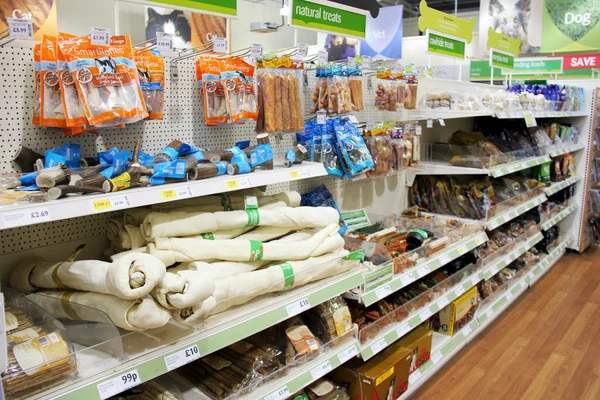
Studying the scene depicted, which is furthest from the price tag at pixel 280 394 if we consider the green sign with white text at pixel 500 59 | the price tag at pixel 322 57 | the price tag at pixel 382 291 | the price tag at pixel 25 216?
the green sign with white text at pixel 500 59

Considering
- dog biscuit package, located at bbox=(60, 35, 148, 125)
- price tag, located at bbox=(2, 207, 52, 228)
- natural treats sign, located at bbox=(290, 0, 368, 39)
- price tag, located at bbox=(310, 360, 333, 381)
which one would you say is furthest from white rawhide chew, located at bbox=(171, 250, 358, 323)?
natural treats sign, located at bbox=(290, 0, 368, 39)

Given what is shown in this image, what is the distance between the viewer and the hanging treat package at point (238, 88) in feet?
6.22

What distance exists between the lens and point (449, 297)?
298 centimetres

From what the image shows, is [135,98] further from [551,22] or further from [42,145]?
[551,22]

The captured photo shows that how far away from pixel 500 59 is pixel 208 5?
3.61 m

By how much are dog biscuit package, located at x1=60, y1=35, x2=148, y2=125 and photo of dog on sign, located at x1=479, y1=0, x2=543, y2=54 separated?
7066 millimetres

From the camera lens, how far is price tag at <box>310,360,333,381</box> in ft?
6.31

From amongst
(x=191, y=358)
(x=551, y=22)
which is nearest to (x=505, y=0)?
(x=551, y=22)

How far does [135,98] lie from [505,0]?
25.0 feet

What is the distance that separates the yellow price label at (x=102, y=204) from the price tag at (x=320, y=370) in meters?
1.05

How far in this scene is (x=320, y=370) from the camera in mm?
1954

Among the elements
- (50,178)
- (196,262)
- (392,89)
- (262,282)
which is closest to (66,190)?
(50,178)

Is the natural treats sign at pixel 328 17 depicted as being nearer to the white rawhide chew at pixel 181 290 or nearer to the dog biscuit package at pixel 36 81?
the dog biscuit package at pixel 36 81

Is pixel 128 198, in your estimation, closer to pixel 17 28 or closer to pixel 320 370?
pixel 17 28
